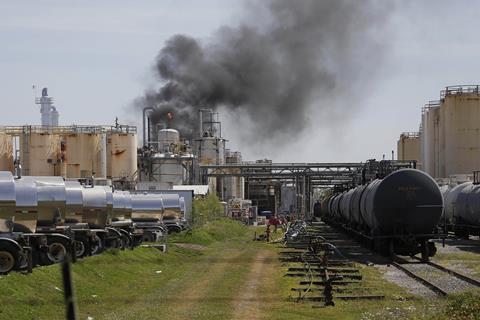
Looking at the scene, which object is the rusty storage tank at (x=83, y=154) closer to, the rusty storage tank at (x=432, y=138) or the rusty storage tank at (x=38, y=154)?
the rusty storage tank at (x=38, y=154)

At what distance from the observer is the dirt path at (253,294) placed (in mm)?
17978

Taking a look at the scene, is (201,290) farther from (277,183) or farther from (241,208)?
(277,183)

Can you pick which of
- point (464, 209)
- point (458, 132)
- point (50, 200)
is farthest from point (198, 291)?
point (458, 132)

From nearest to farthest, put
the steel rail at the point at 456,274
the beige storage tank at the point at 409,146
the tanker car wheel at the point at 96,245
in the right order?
the steel rail at the point at 456,274 < the tanker car wheel at the point at 96,245 < the beige storage tank at the point at 409,146

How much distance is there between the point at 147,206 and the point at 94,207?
596 inches

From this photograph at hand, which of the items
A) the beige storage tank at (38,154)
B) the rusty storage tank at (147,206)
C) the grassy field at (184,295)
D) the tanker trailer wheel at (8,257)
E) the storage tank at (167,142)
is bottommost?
the grassy field at (184,295)

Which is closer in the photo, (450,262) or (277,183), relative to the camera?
(450,262)

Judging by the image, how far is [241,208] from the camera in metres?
95.9

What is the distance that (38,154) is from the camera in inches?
2675

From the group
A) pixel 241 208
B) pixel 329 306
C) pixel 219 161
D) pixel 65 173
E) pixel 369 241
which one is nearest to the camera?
pixel 329 306

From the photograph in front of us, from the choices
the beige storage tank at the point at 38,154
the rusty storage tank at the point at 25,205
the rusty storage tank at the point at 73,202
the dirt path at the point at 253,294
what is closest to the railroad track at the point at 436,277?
the dirt path at the point at 253,294

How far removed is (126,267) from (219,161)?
83210 mm

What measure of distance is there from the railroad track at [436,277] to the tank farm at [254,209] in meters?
0.05

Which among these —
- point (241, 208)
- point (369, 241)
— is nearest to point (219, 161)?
point (241, 208)
